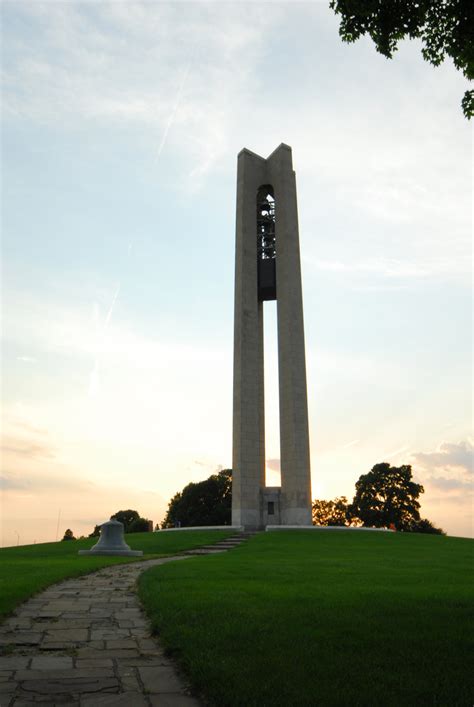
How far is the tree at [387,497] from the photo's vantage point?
6244 centimetres

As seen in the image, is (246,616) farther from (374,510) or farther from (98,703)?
(374,510)

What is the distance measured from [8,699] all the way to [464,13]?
1271cm

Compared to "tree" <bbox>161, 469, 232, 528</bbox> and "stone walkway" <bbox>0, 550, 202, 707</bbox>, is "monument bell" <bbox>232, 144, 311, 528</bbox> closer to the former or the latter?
"tree" <bbox>161, 469, 232, 528</bbox>

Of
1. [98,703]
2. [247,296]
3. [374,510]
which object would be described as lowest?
[98,703]

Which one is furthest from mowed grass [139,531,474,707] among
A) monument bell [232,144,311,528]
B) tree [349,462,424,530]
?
tree [349,462,424,530]

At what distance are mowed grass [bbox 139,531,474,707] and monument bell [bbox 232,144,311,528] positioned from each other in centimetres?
3116

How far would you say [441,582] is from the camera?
1216 centimetres

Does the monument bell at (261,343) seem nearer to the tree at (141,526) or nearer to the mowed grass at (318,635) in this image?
the tree at (141,526)

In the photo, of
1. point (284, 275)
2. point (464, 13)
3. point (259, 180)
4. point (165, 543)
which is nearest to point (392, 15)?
point (464, 13)

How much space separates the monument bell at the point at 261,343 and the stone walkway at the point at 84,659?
114ft

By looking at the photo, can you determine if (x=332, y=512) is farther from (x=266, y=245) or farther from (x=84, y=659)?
(x=84, y=659)

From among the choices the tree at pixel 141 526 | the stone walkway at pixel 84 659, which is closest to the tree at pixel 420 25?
the stone walkway at pixel 84 659

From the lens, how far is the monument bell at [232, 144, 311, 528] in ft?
145

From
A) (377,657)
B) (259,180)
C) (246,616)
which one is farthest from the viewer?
(259,180)
